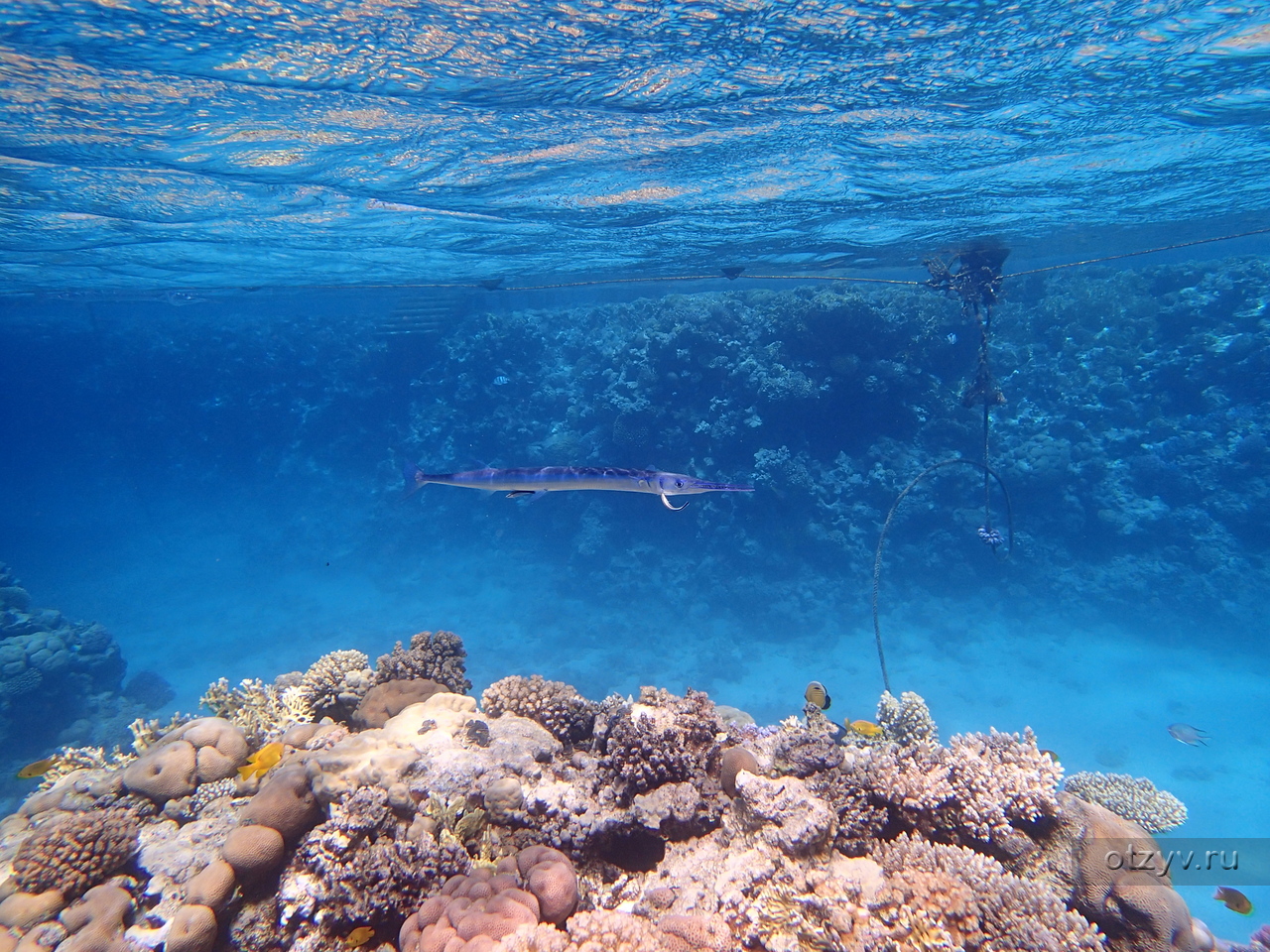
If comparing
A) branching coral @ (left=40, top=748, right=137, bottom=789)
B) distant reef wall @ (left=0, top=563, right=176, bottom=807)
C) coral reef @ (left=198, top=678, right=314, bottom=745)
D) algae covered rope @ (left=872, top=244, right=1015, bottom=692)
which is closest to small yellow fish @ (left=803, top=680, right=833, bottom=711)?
algae covered rope @ (left=872, top=244, right=1015, bottom=692)

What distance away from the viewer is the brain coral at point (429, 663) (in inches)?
242

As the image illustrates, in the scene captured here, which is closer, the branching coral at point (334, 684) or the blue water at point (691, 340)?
the branching coral at point (334, 684)

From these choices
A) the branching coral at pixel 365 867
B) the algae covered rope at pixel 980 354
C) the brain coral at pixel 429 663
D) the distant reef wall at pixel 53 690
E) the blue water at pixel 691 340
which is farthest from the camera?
the distant reef wall at pixel 53 690

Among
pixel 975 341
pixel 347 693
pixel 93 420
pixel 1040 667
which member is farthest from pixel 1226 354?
pixel 93 420

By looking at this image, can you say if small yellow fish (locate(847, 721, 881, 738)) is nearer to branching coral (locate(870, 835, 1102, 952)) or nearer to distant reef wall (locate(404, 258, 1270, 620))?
branching coral (locate(870, 835, 1102, 952))

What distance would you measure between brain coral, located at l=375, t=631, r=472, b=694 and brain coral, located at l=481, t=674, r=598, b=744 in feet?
2.15

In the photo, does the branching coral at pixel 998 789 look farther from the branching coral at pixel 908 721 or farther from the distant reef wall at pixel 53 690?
the distant reef wall at pixel 53 690

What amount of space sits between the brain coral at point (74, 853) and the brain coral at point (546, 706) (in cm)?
272

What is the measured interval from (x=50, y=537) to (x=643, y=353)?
158ft

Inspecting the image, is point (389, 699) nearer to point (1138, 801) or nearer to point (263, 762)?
point (263, 762)

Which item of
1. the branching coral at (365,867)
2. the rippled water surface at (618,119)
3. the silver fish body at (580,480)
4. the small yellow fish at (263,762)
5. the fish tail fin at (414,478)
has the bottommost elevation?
the small yellow fish at (263,762)

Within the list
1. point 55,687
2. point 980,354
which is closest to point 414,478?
point 980,354

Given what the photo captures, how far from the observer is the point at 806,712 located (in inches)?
232

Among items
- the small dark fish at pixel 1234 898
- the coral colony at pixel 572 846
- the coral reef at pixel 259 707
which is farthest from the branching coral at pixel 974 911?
the coral reef at pixel 259 707
